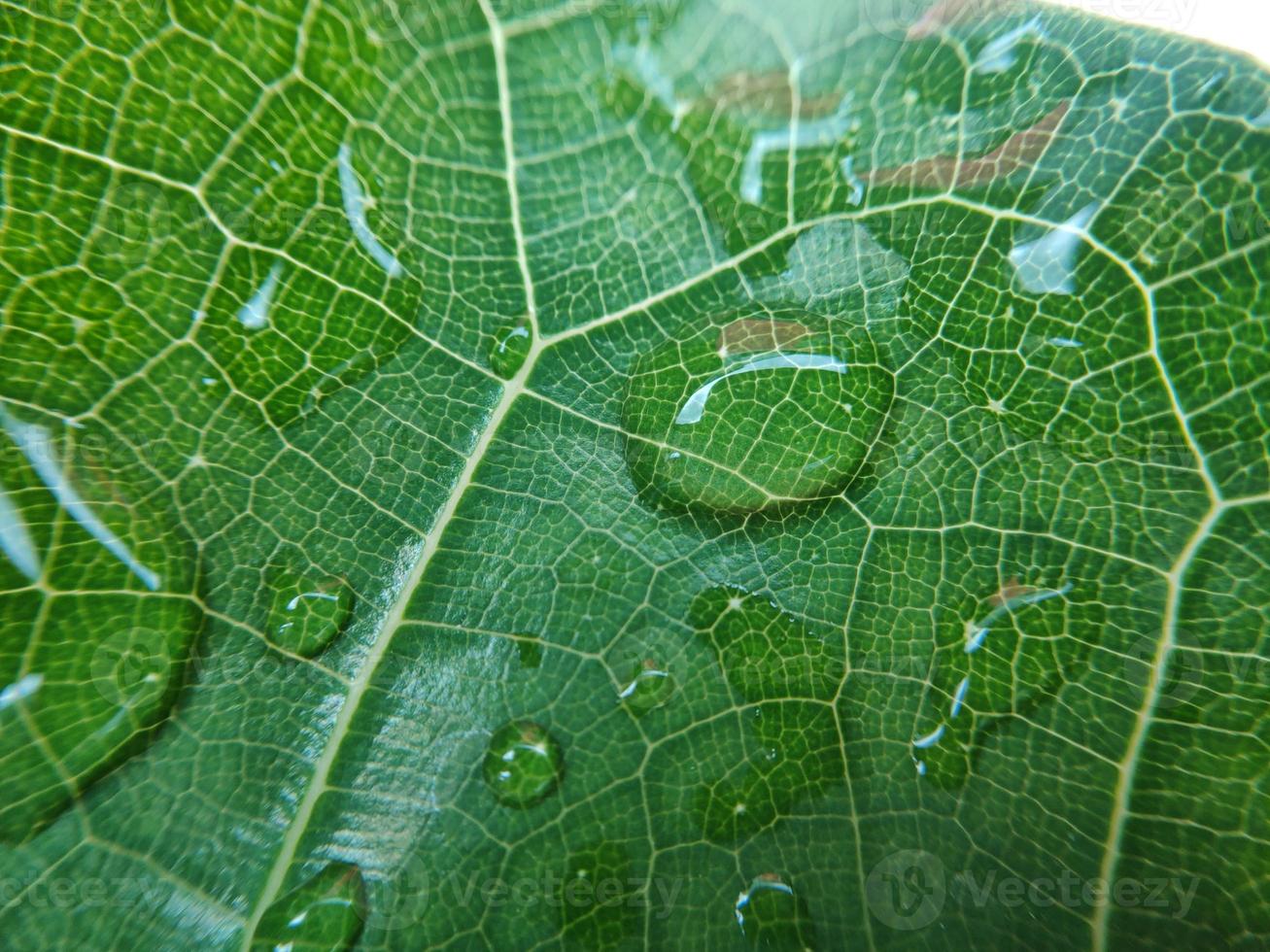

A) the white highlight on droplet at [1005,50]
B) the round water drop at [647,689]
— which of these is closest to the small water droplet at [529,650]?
the round water drop at [647,689]

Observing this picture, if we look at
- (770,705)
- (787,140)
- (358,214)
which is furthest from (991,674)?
(358,214)

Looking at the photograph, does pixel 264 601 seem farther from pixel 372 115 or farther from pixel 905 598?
pixel 905 598

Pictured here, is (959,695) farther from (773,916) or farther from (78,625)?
(78,625)

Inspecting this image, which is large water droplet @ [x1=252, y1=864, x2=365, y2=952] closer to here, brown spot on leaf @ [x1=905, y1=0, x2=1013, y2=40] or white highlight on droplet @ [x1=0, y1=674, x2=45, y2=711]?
white highlight on droplet @ [x1=0, y1=674, x2=45, y2=711]

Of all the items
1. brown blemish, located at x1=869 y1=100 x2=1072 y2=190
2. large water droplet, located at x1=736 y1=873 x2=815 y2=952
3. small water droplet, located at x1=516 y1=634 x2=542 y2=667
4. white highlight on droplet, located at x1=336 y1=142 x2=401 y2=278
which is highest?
brown blemish, located at x1=869 y1=100 x2=1072 y2=190

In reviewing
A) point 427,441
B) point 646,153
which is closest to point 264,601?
point 427,441

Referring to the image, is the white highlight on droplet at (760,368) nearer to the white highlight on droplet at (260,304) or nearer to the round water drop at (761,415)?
the round water drop at (761,415)

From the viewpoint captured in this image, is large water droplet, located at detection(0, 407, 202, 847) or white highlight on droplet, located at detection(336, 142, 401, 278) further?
white highlight on droplet, located at detection(336, 142, 401, 278)

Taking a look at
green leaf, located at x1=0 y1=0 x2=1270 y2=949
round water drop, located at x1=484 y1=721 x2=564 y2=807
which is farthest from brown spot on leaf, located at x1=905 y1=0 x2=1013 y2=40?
round water drop, located at x1=484 y1=721 x2=564 y2=807
